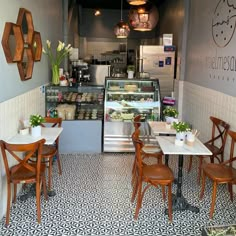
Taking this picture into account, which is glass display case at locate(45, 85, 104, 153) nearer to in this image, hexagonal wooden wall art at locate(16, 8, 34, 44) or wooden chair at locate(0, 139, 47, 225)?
hexagonal wooden wall art at locate(16, 8, 34, 44)

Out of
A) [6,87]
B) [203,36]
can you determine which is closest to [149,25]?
[203,36]

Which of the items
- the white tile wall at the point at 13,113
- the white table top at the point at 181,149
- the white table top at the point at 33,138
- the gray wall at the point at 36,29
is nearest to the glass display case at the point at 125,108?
the gray wall at the point at 36,29

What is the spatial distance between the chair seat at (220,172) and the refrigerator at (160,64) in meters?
4.00

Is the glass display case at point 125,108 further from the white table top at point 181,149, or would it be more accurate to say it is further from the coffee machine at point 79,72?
the white table top at point 181,149

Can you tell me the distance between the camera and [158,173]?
3.15 meters

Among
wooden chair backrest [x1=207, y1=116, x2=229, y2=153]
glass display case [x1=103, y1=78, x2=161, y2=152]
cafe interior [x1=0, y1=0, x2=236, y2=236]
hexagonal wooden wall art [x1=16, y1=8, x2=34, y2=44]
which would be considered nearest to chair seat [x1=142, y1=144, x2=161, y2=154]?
cafe interior [x1=0, y1=0, x2=236, y2=236]

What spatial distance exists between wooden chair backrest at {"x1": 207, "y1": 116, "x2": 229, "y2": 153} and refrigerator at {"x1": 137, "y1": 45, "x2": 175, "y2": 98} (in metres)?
3.00

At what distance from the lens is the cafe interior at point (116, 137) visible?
3.05 meters

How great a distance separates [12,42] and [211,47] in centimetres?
296

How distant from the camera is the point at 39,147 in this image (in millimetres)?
2867

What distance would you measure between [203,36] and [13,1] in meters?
3.14

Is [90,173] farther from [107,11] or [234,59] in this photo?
[107,11]

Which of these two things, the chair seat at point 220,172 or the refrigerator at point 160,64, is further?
the refrigerator at point 160,64

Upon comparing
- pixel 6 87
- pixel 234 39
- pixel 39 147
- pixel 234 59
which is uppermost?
pixel 234 39
